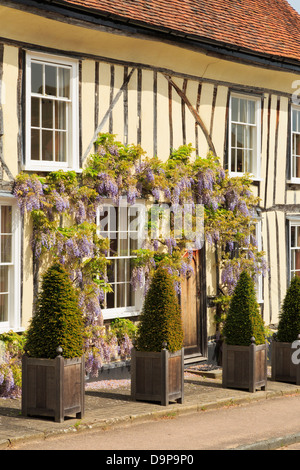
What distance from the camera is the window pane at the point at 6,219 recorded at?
39.1 feet

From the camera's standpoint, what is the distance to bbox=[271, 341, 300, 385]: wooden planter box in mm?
13672

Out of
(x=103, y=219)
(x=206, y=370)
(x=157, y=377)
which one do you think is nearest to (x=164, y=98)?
(x=103, y=219)

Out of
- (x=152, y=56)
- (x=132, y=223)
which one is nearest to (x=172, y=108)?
(x=152, y=56)

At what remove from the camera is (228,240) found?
15547mm

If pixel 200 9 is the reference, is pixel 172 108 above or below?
below

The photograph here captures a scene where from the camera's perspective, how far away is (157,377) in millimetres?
11203

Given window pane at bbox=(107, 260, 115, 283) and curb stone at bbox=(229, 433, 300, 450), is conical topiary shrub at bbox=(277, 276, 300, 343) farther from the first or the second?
curb stone at bbox=(229, 433, 300, 450)

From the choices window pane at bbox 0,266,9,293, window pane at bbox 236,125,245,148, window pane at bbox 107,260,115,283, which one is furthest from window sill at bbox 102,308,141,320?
window pane at bbox 236,125,245,148

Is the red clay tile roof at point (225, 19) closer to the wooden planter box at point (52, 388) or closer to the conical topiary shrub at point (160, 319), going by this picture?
the conical topiary shrub at point (160, 319)

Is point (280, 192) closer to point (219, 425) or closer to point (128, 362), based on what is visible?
point (128, 362)

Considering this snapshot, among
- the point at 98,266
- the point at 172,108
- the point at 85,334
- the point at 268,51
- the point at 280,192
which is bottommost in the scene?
the point at 85,334

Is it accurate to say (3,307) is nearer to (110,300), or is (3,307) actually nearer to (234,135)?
(110,300)

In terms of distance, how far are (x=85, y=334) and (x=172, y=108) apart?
189 inches
